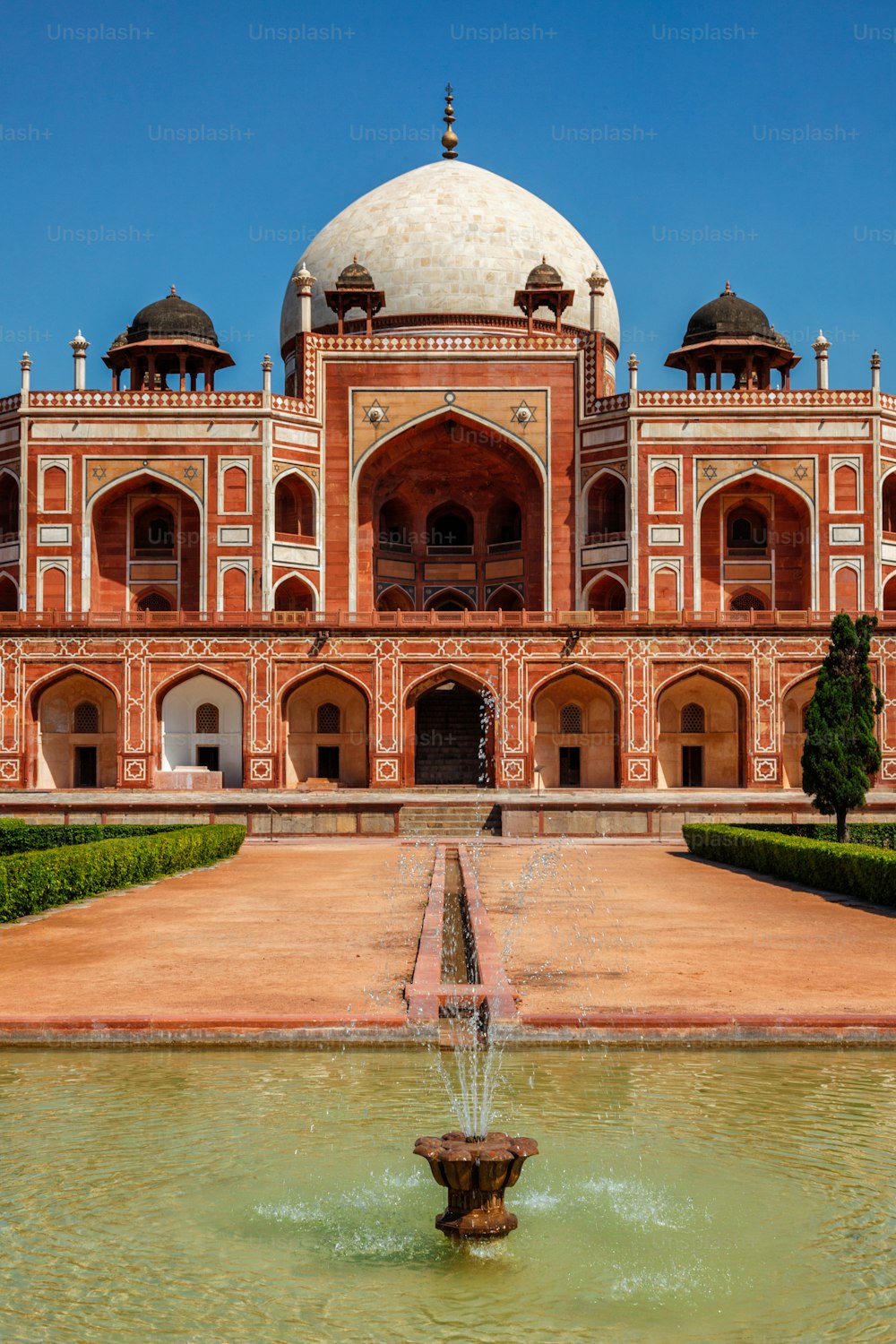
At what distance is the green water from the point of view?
4141 mm

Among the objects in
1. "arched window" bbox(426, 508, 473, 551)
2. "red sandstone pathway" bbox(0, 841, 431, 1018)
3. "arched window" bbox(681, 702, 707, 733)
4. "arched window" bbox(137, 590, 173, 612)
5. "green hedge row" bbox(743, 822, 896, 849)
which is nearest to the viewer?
"red sandstone pathway" bbox(0, 841, 431, 1018)

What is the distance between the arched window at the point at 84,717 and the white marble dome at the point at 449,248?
15140 mm

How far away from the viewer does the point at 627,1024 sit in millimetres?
7242

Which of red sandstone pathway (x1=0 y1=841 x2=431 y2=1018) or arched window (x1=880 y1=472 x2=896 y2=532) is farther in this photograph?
arched window (x1=880 y1=472 x2=896 y2=532)

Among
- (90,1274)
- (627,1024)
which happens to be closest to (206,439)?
(627,1024)

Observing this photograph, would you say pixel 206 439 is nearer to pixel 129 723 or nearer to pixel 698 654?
pixel 129 723

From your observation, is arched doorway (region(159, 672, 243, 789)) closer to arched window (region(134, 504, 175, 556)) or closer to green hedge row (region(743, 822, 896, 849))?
arched window (region(134, 504, 175, 556))

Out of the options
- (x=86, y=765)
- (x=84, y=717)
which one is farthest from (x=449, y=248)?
(x=86, y=765)

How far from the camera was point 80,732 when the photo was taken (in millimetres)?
30984

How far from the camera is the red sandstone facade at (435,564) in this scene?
29719 mm

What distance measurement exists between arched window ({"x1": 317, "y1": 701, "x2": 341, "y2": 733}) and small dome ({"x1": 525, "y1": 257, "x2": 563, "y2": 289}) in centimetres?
1340

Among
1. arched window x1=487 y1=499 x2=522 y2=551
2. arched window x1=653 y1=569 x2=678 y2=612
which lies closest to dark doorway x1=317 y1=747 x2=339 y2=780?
arched window x1=653 y1=569 x2=678 y2=612

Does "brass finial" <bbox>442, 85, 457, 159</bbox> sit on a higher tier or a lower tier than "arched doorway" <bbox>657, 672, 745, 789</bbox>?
higher

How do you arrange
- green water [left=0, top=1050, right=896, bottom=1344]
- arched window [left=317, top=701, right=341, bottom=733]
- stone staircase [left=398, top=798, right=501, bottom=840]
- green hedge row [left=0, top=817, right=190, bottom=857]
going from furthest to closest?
arched window [left=317, top=701, right=341, bottom=733] → stone staircase [left=398, top=798, right=501, bottom=840] → green hedge row [left=0, top=817, right=190, bottom=857] → green water [left=0, top=1050, right=896, bottom=1344]
